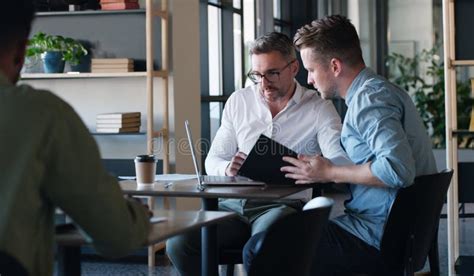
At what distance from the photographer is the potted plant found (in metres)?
6.18

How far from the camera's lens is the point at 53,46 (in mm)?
6180

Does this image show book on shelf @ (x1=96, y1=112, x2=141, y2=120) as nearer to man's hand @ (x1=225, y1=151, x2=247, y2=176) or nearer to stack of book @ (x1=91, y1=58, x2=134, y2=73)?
stack of book @ (x1=91, y1=58, x2=134, y2=73)

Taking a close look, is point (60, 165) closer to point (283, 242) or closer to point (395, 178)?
point (283, 242)

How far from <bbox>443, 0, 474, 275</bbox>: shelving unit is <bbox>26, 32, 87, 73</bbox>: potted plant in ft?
7.98

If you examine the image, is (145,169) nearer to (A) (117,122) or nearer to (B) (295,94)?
(B) (295,94)

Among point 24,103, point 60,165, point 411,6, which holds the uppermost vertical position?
point 411,6

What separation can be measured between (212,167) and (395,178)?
1.16m

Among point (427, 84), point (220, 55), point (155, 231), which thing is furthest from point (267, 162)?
point (427, 84)

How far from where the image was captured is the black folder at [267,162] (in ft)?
11.3

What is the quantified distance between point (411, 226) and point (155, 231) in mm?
1182

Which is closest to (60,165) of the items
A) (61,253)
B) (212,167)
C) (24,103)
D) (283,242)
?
(24,103)

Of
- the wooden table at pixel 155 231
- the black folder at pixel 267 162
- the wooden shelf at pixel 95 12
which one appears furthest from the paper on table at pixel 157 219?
the wooden shelf at pixel 95 12

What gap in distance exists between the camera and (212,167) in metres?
4.14

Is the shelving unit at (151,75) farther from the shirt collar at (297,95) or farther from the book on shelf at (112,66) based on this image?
the shirt collar at (297,95)
